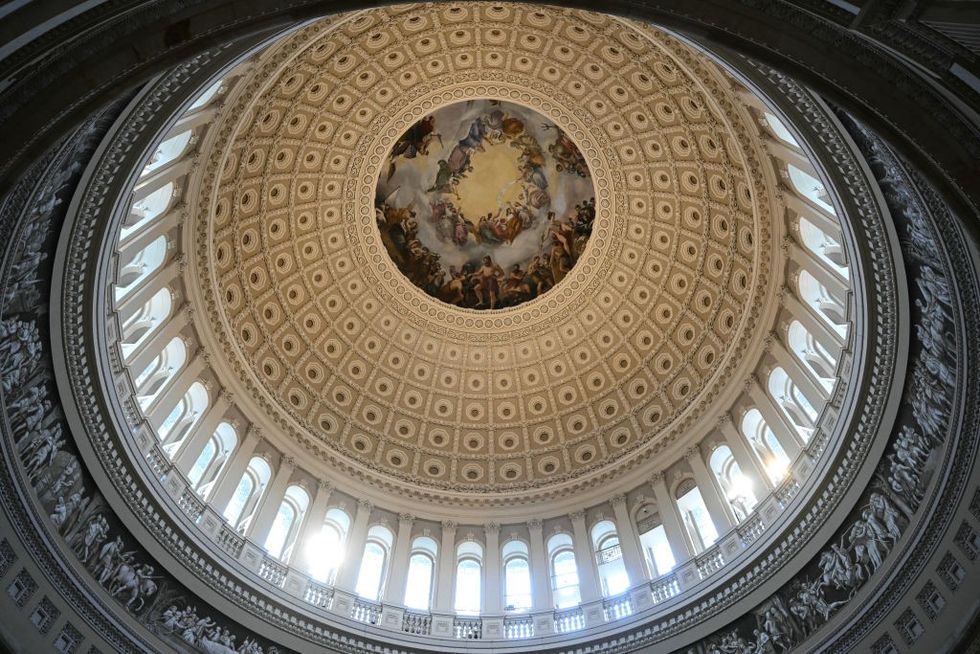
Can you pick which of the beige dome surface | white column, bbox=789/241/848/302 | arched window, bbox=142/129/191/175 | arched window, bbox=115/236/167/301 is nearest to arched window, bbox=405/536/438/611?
the beige dome surface

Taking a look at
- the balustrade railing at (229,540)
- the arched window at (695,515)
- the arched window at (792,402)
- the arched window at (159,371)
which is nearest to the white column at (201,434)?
the arched window at (159,371)

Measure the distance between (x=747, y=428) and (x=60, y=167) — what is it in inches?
741

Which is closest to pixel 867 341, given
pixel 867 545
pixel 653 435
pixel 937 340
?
pixel 937 340

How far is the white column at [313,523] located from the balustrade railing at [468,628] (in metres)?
4.46

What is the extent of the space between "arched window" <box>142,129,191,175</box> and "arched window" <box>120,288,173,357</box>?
12.2 ft

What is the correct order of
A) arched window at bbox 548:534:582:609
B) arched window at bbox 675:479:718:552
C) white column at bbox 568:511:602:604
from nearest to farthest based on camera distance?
1. arched window at bbox 675:479:718:552
2. white column at bbox 568:511:602:604
3. arched window at bbox 548:534:582:609

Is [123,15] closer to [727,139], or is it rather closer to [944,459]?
[944,459]

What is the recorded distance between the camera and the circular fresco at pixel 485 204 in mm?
30875

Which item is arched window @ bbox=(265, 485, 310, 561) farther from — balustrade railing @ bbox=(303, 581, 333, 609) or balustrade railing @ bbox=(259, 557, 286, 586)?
balustrade railing @ bbox=(303, 581, 333, 609)

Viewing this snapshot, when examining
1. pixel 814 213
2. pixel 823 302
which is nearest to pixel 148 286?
pixel 814 213

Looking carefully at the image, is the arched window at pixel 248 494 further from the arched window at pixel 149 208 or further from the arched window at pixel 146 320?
the arched window at pixel 149 208

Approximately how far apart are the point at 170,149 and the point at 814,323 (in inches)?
683

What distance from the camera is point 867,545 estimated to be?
1641 cm

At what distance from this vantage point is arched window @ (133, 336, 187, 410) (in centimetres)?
2005
